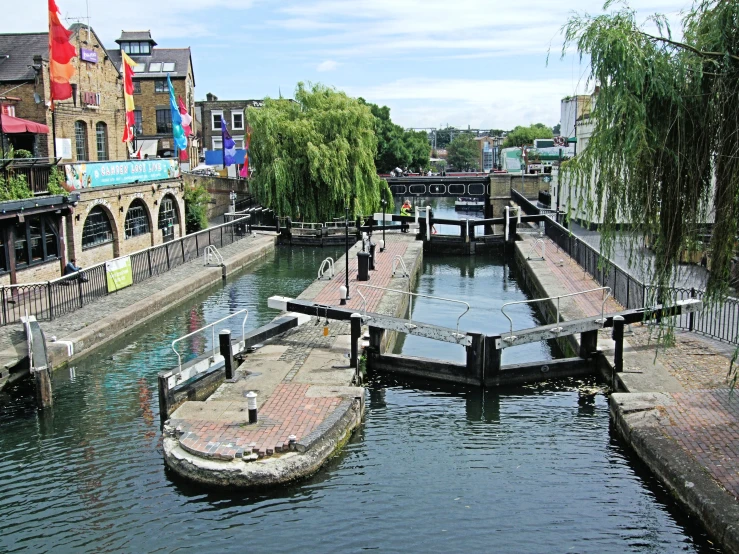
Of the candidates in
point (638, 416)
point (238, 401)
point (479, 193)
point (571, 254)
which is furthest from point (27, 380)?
point (479, 193)

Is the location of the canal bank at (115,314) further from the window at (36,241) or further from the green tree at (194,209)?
the green tree at (194,209)

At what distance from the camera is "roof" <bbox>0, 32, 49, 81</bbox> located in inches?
1106

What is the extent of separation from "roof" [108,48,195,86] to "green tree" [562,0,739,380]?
150 ft

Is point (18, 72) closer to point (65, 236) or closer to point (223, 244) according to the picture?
point (65, 236)

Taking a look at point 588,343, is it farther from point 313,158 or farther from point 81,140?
point 313,158

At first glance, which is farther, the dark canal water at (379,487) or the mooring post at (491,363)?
the mooring post at (491,363)

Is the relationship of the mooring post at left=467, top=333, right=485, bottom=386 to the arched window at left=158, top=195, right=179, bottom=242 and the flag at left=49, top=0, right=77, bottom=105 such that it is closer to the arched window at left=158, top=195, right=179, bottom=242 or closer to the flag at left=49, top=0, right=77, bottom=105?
the flag at left=49, top=0, right=77, bottom=105

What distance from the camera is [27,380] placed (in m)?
15.4

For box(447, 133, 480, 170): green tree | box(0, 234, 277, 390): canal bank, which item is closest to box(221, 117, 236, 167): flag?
box(0, 234, 277, 390): canal bank

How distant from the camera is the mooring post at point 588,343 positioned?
15.7m

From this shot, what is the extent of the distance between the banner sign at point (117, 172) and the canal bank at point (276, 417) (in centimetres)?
1068

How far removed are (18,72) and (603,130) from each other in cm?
2497

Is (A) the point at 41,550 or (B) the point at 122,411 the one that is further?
(B) the point at 122,411

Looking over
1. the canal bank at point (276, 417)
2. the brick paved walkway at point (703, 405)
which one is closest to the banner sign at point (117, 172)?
the canal bank at point (276, 417)
